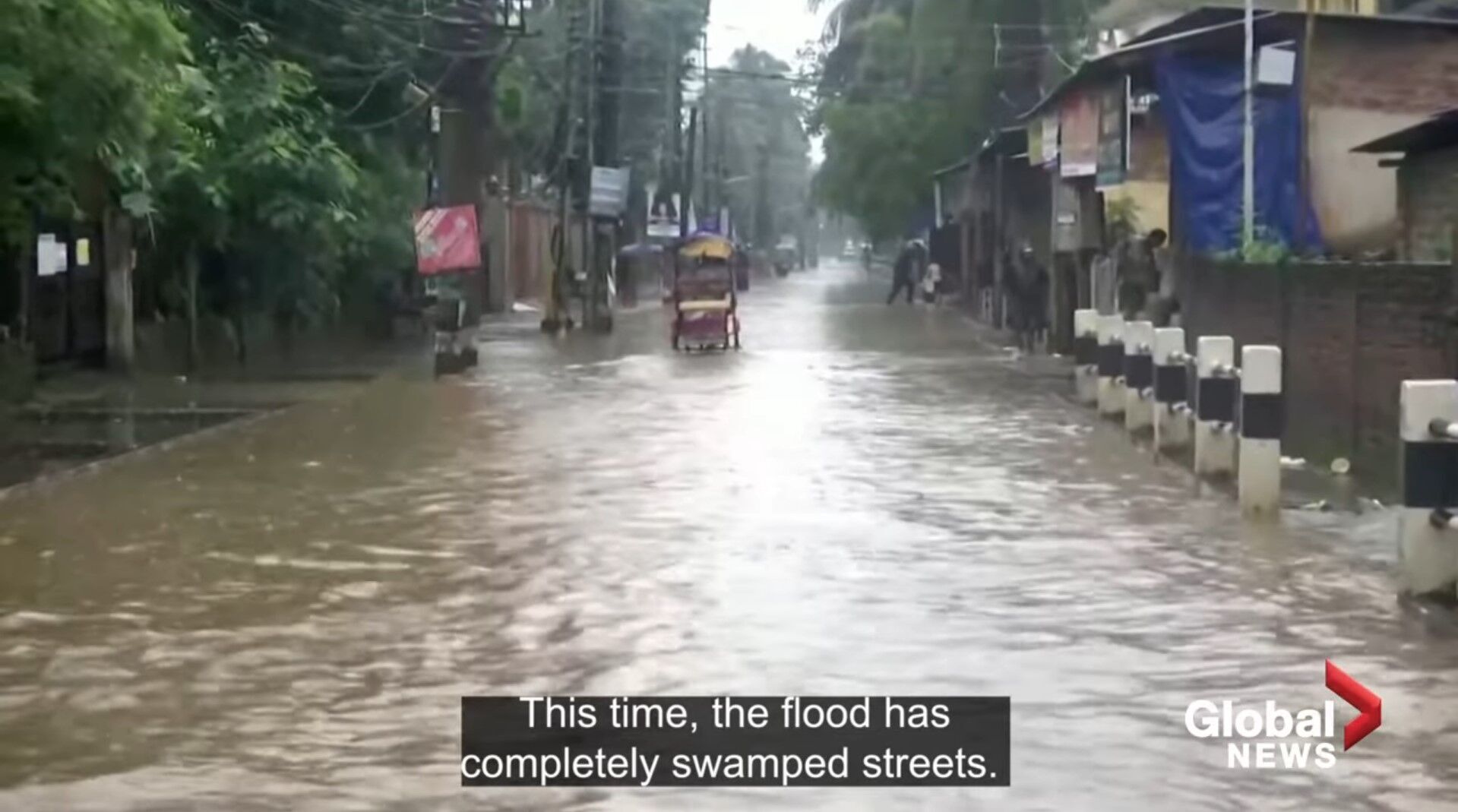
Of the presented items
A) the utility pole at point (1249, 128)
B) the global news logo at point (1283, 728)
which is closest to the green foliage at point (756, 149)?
the utility pole at point (1249, 128)

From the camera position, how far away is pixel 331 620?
10117 millimetres

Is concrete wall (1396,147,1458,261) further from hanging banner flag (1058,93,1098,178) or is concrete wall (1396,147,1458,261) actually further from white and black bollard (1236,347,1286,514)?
white and black bollard (1236,347,1286,514)

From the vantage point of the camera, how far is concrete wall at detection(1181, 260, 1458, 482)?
15.6m

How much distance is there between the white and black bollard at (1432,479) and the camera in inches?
396

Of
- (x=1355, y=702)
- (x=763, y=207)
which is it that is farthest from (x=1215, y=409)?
(x=763, y=207)

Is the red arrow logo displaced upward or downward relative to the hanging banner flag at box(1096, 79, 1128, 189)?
downward

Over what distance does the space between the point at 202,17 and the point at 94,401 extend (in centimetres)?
820

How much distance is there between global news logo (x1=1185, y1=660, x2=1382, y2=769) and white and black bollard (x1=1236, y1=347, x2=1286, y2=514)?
5115 millimetres

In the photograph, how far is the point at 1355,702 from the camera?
323 inches

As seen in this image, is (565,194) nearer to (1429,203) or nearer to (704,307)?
(704,307)

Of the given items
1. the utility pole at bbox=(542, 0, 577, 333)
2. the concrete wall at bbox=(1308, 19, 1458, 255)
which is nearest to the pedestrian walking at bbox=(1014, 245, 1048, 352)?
the utility pole at bbox=(542, 0, 577, 333)

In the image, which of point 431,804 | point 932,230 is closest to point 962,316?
point 932,230

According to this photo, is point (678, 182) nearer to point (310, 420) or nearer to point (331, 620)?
point (310, 420)

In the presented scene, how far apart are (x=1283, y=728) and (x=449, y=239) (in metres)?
23.5
